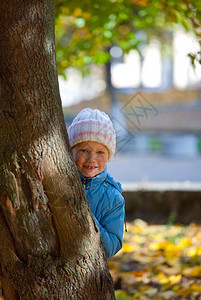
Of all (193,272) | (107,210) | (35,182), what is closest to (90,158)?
(107,210)

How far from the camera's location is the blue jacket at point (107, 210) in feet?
6.64

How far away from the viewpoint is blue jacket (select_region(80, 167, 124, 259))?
2.03 m

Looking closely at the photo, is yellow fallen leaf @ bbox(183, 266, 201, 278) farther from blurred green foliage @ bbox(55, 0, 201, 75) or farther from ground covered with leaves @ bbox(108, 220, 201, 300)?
blurred green foliage @ bbox(55, 0, 201, 75)

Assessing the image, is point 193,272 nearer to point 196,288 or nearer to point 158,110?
point 196,288

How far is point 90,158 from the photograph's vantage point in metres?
2.10

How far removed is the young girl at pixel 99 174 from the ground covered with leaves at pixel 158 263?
3.38ft

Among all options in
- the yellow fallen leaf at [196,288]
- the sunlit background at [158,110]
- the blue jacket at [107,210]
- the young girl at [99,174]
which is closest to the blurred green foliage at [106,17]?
the sunlit background at [158,110]

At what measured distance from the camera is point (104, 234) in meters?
2.00

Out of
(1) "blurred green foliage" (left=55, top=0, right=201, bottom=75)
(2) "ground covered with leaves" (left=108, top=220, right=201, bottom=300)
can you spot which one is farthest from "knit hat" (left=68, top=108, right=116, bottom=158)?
(2) "ground covered with leaves" (left=108, top=220, right=201, bottom=300)

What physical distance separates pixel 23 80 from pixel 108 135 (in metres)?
0.55

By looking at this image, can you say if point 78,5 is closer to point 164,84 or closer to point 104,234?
point 104,234

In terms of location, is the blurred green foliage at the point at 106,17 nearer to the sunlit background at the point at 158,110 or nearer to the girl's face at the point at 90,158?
the sunlit background at the point at 158,110

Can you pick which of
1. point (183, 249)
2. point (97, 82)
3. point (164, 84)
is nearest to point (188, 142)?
point (164, 84)

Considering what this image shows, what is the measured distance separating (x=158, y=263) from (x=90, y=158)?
2174 mm
